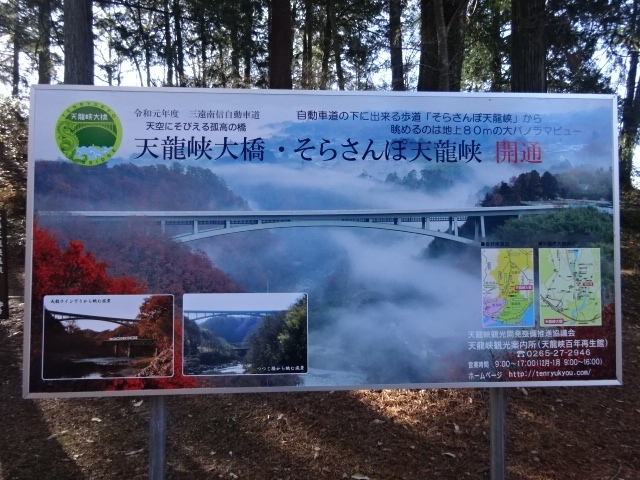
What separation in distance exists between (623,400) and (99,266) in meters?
5.04

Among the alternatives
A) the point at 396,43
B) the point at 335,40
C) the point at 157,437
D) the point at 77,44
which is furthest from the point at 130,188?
the point at 335,40

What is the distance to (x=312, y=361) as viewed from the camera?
3.59m

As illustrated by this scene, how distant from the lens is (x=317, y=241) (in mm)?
3602

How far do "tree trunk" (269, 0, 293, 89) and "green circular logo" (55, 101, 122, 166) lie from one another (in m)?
5.75

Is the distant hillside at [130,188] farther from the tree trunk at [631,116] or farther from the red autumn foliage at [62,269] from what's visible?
the tree trunk at [631,116]

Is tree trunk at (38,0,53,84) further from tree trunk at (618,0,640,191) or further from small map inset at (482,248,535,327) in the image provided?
tree trunk at (618,0,640,191)

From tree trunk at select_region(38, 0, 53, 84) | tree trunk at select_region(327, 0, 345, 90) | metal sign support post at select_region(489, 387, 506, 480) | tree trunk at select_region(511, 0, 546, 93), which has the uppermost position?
tree trunk at select_region(327, 0, 345, 90)

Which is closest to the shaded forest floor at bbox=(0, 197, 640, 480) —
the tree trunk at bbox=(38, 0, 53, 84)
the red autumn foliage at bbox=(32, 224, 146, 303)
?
the red autumn foliage at bbox=(32, 224, 146, 303)

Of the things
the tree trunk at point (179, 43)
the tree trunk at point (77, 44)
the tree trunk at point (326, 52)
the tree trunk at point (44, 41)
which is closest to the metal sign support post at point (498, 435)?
the tree trunk at point (77, 44)

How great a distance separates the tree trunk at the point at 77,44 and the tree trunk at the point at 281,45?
109 inches

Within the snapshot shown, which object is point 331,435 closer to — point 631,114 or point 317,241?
point 317,241

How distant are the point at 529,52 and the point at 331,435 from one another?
16.4ft

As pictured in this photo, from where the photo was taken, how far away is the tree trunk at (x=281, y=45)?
29.6ft

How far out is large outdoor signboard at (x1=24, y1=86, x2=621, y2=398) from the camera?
349cm
